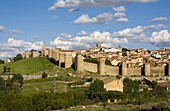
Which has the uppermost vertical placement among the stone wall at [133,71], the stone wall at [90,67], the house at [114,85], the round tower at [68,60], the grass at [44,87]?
the round tower at [68,60]

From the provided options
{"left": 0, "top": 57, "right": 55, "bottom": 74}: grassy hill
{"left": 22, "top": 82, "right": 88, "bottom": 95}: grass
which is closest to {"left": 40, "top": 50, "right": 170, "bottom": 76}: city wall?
{"left": 0, "top": 57, "right": 55, "bottom": 74}: grassy hill

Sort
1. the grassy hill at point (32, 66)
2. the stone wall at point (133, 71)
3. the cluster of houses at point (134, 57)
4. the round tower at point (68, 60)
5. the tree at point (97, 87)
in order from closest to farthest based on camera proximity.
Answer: the tree at point (97, 87)
the round tower at point (68, 60)
the stone wall at point (133, 71)
the grassy hill at point (32, 66)
the cluster of houses at point (134, 57)

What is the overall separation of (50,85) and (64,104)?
1899cm

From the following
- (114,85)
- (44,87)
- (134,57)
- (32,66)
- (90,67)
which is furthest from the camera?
(134,57)

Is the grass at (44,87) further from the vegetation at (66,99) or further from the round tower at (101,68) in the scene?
the round tower at (101,68)

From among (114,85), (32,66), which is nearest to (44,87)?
(114,85)

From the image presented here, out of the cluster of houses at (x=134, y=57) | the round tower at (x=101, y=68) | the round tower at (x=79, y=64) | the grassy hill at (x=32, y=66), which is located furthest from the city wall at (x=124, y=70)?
the grassy hill at (x=32, y=66)

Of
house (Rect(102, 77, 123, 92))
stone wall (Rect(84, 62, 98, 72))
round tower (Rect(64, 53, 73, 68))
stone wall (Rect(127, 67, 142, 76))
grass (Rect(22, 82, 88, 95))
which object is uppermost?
round tower (Rect(64, 53, 73, 68))

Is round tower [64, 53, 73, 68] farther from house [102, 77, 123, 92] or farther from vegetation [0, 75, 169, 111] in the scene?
vegetation [0, 75, 169, 111]

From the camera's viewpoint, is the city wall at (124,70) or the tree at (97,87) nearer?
the tree at (97,87)

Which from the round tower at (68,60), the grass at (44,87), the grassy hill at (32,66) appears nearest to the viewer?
the grass at (44,87)

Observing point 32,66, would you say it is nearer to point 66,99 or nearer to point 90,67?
point 90,67

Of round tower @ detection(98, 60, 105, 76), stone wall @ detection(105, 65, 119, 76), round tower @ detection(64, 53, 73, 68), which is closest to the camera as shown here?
round tower @ detection(98, 60, 105, 76)

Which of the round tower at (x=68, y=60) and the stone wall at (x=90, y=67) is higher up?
the round tower at (x=68, y=60)
